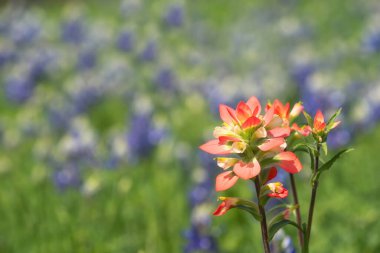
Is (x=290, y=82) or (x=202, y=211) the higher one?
(x=290, y=82)

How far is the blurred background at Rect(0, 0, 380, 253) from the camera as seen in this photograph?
3084 millimetres

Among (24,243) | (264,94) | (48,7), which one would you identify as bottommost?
(24,243)

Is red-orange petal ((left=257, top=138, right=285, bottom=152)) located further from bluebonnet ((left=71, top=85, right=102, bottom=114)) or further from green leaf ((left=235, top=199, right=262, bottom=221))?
bluebonnet ((left=71, top=85, right=102, bottom=114))

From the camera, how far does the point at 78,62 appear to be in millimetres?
7414

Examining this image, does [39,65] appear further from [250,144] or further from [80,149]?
[250,144]

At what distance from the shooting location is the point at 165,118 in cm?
544

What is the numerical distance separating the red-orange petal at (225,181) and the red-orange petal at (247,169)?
0.07 feet

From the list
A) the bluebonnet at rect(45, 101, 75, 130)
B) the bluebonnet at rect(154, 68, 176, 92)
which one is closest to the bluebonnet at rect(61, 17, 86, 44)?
the bluebonnet at rect(154, 68, 176, 92)

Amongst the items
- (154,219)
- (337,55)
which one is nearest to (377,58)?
(337,55)

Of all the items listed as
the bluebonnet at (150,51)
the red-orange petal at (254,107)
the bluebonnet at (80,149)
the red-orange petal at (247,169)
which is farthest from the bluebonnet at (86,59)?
the red-orange petal at (247,169)

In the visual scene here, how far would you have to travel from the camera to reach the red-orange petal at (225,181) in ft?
4.22

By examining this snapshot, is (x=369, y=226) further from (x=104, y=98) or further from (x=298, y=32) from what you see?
(x=298, y=32)

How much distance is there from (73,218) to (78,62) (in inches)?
175

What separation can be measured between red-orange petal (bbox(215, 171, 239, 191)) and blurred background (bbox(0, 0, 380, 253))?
25.3 inches
